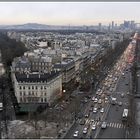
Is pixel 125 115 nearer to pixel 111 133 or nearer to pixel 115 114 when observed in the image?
pixel 115 114

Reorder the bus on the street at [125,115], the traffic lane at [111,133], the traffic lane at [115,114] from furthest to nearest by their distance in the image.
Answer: the traffic lane at [115,114] → the bus on the street at [125,115] → the traffic lane at [111,133]

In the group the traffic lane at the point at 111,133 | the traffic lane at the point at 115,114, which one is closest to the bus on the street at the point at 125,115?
the traffic lane at the point at 115,114

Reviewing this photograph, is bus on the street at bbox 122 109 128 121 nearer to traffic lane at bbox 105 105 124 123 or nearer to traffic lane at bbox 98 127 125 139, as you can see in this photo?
traffic lane at bbox 105 105 124 123

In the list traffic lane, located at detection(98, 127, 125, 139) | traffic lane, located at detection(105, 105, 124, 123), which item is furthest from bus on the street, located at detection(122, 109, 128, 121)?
traffic lane, located at detection(98, 127, 125, 139)

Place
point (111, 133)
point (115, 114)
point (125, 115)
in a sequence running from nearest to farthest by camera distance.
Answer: point (111, 133) → point (125, 115) → point (115, 114)

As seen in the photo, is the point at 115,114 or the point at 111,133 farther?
the point at 115,114

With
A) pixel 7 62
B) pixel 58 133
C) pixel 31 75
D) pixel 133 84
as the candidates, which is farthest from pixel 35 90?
pixel 7 62

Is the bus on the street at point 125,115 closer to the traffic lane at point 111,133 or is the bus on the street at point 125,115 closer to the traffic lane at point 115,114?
the traffic lane at point 115,114

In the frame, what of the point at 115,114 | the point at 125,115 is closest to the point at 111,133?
the point at 125,115
